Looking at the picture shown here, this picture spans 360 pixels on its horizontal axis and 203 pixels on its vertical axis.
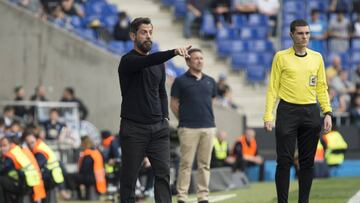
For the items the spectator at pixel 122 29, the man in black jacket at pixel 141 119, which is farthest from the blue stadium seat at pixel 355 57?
the man in black jacket at pixel 141 119

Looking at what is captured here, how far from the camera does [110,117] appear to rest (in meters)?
26.8

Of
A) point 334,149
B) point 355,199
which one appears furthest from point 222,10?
point 355,199

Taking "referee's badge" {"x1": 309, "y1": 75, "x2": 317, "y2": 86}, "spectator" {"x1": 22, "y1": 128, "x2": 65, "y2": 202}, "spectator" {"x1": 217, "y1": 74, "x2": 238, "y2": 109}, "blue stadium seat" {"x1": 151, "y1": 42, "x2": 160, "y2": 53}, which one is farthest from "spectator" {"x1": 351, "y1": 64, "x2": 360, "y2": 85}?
"referee's badge" {"x1": 309, "y1": 75, "x2": 317, "y2": 86}

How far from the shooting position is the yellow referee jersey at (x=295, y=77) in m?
11.7

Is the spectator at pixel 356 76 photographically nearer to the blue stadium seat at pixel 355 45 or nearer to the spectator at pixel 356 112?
the blue stadium seat at pixel 355 45

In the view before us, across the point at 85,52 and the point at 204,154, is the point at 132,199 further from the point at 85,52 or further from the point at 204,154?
the point at 85,52

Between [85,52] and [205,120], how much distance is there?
1232 centimetres

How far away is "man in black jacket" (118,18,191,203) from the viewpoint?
437 inches

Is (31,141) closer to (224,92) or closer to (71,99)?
(71,99)

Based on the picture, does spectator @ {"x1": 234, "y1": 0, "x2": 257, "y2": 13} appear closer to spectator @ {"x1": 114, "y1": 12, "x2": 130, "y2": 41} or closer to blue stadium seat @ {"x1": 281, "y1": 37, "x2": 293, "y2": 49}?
blue stadium seat @ {"x1": 281, "y1": 37, "x2": 293, "y2": 49}

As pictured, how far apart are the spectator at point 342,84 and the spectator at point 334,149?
2.92 m

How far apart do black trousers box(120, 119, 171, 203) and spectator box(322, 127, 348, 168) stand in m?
13.1

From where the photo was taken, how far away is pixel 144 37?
1109 cm

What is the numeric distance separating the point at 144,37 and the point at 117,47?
16.9 meters
